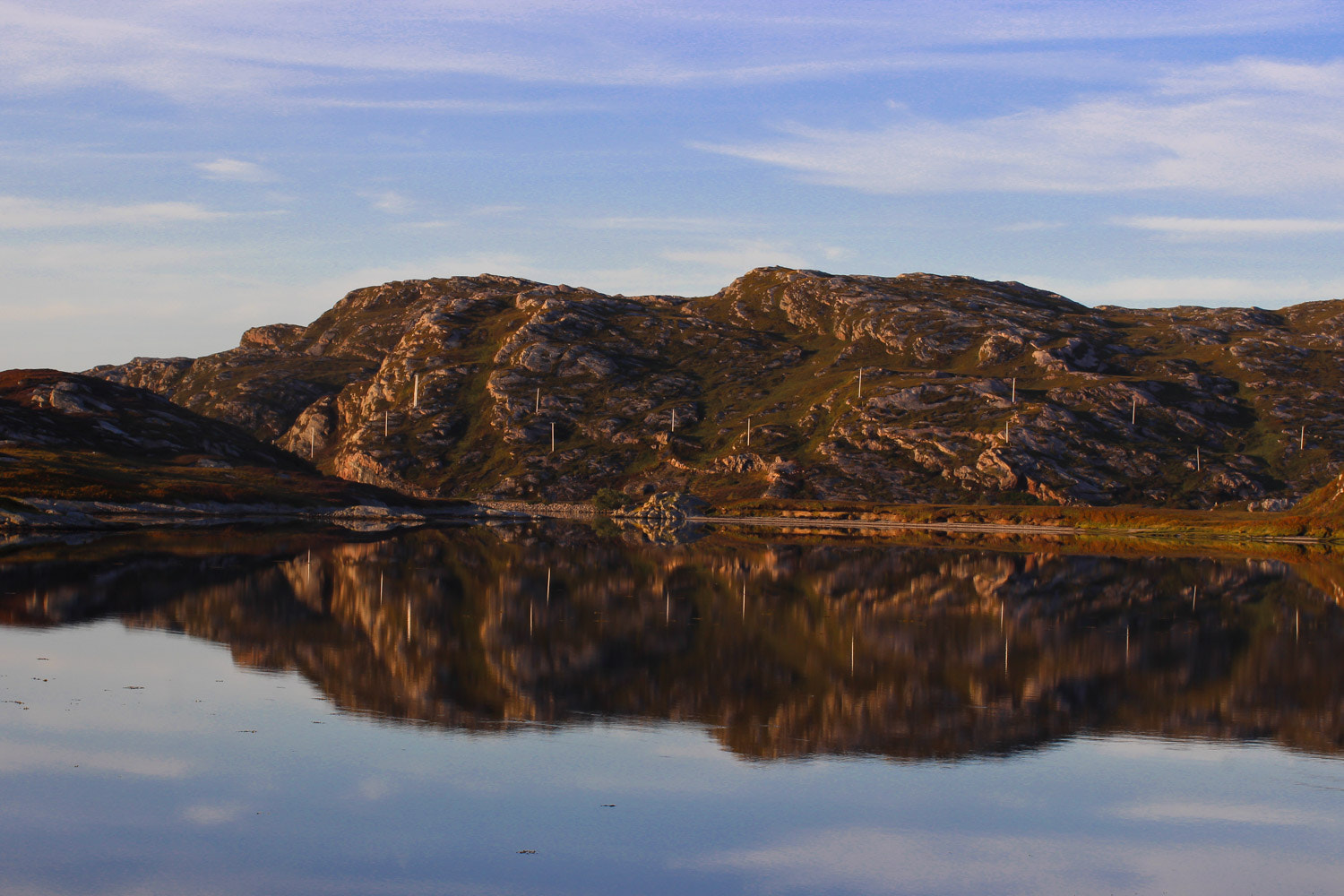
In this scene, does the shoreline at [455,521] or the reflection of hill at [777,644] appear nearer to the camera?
the reflection of hill at [777,644]

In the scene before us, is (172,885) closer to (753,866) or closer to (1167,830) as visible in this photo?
(753,866)

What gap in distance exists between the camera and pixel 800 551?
106 m

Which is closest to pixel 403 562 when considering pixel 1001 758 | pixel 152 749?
pixel 152 749

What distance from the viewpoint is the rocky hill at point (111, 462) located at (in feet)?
439

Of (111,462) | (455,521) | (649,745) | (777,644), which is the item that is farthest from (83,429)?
(649,745)

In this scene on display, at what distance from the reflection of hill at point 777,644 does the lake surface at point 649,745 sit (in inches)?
8.8

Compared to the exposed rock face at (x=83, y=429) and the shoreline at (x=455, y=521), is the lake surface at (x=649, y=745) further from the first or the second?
the exposed rock face at (x=83, y=429)

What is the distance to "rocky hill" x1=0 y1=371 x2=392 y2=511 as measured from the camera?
134 metres

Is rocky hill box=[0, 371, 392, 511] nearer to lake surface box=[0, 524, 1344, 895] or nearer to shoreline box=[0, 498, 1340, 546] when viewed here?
shoreline box=[0, 498, 1340, 546]

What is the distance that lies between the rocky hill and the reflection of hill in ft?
239

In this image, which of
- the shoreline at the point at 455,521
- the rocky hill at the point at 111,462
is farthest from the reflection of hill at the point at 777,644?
the rocky hill at the point at 111,462

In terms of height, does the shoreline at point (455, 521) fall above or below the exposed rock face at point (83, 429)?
below

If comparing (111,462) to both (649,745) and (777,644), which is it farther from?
(649,745)

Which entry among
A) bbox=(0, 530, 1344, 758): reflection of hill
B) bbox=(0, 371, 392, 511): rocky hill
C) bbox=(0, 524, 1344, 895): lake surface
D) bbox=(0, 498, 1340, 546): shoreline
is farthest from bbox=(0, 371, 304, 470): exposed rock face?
bbox=(0, 524, 1344, 895): lake surface
